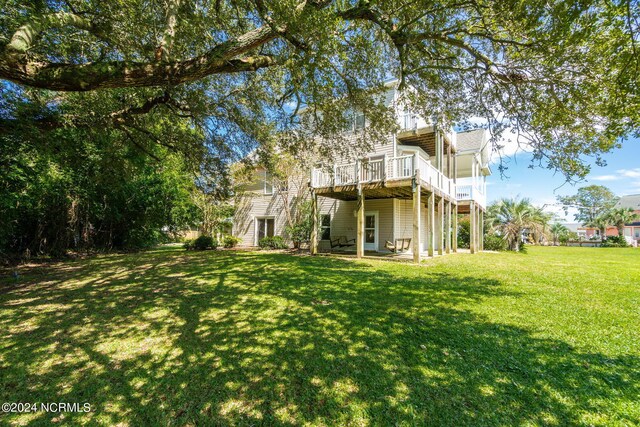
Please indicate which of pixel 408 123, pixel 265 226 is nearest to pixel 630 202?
pixel 408 123

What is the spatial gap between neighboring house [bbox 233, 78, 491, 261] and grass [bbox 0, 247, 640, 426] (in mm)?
5422

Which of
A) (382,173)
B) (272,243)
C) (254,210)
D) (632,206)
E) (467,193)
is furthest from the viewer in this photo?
(632,206)

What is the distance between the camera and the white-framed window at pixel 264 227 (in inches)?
735

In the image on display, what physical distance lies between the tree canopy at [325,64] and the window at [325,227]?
25.5 feet

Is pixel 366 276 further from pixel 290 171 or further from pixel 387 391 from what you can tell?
pixel 290 171

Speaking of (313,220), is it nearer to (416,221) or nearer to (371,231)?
(371,231)

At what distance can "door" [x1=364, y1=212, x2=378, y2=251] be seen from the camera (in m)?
14.9

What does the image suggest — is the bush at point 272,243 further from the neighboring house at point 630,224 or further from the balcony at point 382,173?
the neighboring house at point 630,224

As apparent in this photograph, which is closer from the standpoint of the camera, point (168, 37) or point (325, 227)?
point (168, 37)

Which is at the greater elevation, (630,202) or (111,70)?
(630,202)

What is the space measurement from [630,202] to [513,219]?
55733 millimetres

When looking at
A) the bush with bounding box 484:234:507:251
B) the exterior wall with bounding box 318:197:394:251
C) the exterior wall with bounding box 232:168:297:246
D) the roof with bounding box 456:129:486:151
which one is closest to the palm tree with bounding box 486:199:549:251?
the bush with bounding box 484:234:507:251

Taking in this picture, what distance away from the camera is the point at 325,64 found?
4.97 meters

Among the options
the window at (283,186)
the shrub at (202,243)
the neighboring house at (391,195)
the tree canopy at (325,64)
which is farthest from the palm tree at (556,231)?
the shrub at (202,243)
